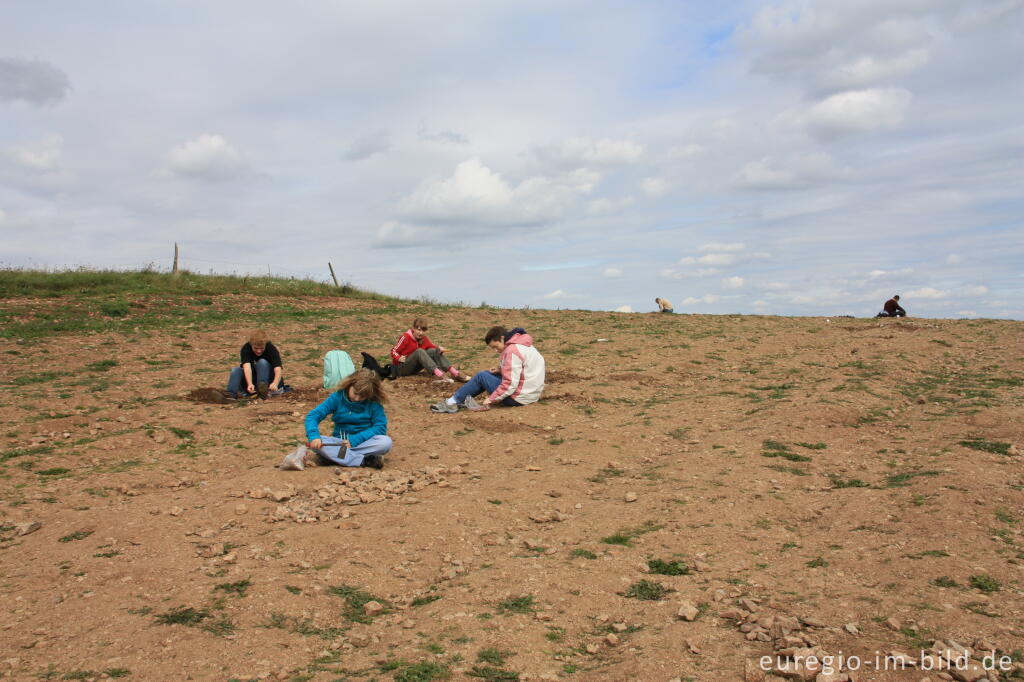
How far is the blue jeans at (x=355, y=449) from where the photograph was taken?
→ 747cm

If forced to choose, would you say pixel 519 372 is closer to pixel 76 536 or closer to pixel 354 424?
pixel 354 424

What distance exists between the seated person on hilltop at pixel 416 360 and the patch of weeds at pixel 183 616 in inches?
287

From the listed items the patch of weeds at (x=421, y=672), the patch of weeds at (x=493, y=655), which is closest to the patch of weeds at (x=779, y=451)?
the patch of weeds at (x=493, y=655)

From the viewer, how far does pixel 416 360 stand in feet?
39.1

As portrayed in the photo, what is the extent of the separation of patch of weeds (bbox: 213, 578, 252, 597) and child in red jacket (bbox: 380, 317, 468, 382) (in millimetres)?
6952

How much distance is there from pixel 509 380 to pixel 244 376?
4.28m

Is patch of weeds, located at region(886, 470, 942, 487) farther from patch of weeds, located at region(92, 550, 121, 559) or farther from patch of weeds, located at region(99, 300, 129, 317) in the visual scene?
patch of weeds, located at region(99, 300, 129, 317)

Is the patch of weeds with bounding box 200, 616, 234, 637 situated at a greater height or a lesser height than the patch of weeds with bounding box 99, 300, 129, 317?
lesser

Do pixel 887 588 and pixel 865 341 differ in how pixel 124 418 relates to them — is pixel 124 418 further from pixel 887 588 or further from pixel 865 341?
pixel 865 341

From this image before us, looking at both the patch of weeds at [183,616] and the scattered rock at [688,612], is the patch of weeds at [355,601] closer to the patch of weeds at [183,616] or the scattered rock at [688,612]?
the patch of weeds at [183,616]

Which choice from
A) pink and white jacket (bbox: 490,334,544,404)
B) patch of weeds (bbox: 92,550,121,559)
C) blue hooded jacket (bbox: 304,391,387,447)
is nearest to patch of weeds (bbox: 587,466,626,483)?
blue hooded jacket (bbox: 304,391,387,447)

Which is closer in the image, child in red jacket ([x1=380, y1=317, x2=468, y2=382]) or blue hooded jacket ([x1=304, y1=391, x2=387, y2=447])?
blue hooded jacket ([x1=304, y1=391, x2=387, y2=447])

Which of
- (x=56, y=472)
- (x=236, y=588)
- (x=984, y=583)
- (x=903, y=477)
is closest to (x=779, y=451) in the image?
(x=903, y=477)

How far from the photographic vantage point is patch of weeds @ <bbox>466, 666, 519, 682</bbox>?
145 inches
